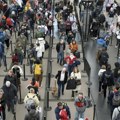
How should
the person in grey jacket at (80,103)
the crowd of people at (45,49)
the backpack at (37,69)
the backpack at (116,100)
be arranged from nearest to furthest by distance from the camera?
the person in grey jacket at (80,103)
the crowd of people at (45,49)
the backpack at (116,100)
the backpack at (37,69)

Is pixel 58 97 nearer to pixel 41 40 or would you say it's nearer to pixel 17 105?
pixel 17 105

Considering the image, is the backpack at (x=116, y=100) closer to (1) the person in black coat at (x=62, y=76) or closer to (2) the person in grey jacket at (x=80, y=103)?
(2) the person in grey jacket at (x=80, y=103)

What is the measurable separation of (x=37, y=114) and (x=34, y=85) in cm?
260

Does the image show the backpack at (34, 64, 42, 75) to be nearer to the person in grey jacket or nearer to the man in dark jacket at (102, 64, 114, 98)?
the man in dark jacket at (102, 64, 114, 98)

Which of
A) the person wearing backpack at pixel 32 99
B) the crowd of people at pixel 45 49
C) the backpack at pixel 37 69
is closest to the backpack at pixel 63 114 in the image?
the crowd of people at pixel 45 49

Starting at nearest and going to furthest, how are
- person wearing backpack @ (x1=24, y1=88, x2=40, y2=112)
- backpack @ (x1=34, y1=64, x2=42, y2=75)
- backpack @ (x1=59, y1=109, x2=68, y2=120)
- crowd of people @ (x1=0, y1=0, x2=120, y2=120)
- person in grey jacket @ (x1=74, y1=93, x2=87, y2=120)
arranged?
backpack @ (x1=59, y1=109, x2=68, y2=120) < person in grey jacket @ (x1=74, y1=93, x2=87, y2=120) < person wearing backpack @ (x1=24, y1=88, x2=40, y2=112) < crowd of people @ (x1=0, y1=0, x2=120, y2=120) < backpack @ (x1=34, y1=64, x2=42, y2=75)

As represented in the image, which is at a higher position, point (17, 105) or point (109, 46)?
point (109, 46)

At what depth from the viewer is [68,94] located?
1628 cm

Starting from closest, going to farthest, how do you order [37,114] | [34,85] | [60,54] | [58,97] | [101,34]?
[37,114]
[34,85]
[58,97]
[60,54]
[101,34]

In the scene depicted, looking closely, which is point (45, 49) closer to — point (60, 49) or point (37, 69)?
point (60, 49)

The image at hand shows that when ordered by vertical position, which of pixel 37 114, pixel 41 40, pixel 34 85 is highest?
pixel 41 40

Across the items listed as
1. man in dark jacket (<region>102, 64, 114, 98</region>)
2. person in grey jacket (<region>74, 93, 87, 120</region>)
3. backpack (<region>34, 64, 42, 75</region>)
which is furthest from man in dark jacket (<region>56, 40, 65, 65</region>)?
person in grey jacket (<region>74, 93, 87, 120</region>)

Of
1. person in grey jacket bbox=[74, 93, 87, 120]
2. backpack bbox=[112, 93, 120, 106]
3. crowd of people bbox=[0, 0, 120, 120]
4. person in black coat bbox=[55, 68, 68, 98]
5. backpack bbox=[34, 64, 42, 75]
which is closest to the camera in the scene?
person in grey jacket bbox=[74, 93, 87, 120]

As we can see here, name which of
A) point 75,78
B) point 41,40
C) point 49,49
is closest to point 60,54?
point 41,40
